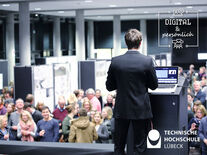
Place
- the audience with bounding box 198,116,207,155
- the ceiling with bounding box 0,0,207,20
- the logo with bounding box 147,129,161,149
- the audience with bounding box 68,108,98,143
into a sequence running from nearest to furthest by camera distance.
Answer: the logo with bounding box 147,129,161,149, the audience with bounding box 198,116,207,155, the audience with bounding box 68,108,98,143, the ceiling with bounding box 0,0,207,20

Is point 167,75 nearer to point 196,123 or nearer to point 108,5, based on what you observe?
point 196,123

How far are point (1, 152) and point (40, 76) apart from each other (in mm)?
8651

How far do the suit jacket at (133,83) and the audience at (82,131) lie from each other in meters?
3.93

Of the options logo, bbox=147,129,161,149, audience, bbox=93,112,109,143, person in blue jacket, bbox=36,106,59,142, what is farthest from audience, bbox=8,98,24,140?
logo, bbox=147,129,161,149

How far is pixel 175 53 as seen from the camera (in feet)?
95.3

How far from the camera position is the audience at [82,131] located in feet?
21.3

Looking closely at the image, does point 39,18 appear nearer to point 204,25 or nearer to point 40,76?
point 204,25

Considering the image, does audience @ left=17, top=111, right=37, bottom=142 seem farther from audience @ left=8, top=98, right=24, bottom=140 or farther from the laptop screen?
the laptop screen

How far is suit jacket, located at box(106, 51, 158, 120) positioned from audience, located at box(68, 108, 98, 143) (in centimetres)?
393

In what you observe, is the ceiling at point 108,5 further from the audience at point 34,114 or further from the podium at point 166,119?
the podium at point 166,119

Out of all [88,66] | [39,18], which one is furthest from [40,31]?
[88,66]

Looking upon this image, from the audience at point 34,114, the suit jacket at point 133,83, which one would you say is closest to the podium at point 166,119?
the suit jacket at point 133,83

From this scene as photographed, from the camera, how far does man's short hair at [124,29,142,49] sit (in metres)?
2.61

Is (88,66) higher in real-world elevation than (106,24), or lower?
lower
